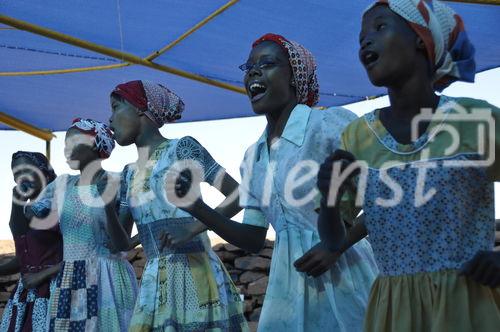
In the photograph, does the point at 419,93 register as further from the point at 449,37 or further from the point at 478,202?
the point at 478,202

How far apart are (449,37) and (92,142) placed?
322cm

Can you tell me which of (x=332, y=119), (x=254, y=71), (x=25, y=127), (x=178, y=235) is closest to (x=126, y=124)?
(x=178, y=235)

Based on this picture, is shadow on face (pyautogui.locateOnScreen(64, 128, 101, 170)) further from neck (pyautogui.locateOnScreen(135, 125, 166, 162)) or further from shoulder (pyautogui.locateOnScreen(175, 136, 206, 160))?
shoulder (pyautogui.locateOnScreen(175, 136, 206, 160))

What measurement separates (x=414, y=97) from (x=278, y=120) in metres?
0.97

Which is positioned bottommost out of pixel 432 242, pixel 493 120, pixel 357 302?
pixel 357 302

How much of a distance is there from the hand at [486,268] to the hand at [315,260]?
2.58 ft

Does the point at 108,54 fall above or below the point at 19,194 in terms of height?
Answer: above

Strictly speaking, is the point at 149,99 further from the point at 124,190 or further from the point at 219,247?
the point at 219,247

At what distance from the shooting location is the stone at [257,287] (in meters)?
8.84

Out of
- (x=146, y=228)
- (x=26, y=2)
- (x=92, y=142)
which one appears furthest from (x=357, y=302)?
(x=26, y=2)

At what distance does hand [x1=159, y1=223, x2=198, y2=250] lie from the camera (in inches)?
144

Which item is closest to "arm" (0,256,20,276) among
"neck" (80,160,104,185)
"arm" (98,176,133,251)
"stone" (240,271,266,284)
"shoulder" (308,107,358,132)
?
"neck" (80,160,104,185)

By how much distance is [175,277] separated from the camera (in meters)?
3.82

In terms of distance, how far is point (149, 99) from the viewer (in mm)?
4223
